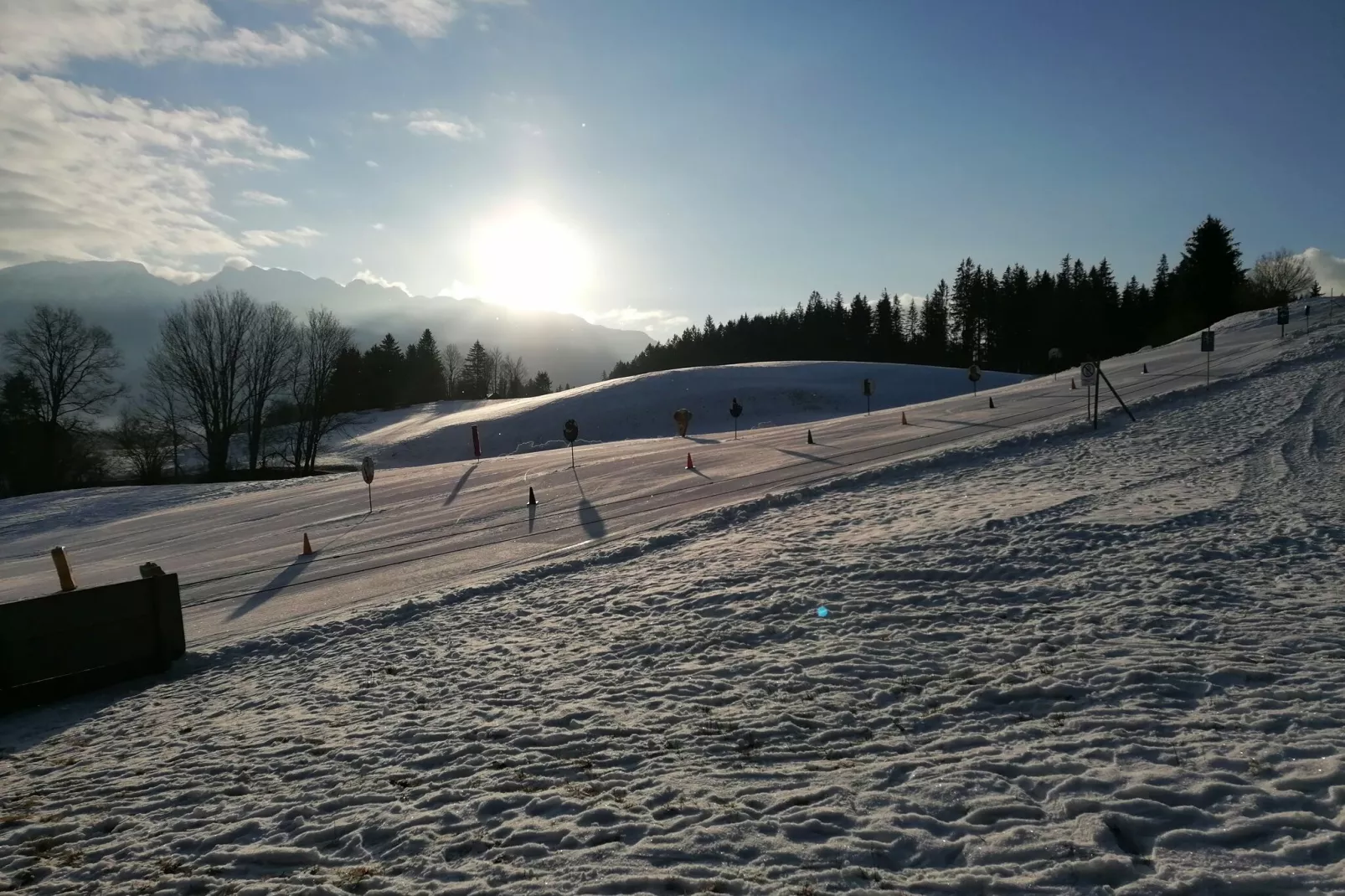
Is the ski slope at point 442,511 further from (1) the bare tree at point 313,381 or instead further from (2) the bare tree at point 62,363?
(2) the bare tree at point 62,363

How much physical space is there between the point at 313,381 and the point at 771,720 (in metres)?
60.9

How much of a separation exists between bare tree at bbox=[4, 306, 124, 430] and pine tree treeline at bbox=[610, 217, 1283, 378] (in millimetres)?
75055

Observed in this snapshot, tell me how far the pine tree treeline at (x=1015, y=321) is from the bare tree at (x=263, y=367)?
6529 centimetres

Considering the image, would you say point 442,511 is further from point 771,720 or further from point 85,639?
point 771,720

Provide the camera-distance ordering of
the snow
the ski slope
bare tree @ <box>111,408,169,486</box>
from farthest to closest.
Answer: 1. bare tree @ <box>111,408,169,486</box>
2. the ski slope
3. the snow

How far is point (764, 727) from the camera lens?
7.23m

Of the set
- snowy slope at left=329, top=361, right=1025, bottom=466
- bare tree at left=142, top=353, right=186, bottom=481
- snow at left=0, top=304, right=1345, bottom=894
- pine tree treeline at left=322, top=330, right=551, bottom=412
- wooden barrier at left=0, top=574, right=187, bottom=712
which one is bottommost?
snow at left=0, top=304, right=1345, bottom=894

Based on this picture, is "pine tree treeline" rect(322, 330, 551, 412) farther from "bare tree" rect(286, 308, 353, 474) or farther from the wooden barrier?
the wooden barrier

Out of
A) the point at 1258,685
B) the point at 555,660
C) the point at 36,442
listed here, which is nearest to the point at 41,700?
the point at 555,660

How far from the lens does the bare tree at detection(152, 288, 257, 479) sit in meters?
57.4

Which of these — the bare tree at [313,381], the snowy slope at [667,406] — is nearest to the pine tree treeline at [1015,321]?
the snowy slope at [667,406]

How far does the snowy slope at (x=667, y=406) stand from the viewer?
5541cm

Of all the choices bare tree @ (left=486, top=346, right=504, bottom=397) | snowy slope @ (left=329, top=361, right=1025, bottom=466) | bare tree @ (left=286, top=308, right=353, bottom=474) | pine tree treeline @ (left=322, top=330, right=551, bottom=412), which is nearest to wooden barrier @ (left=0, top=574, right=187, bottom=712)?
snowy slope @ (left=329, top=361, right=1025, bottom=466)

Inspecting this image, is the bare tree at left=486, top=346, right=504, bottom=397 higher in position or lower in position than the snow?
higher
